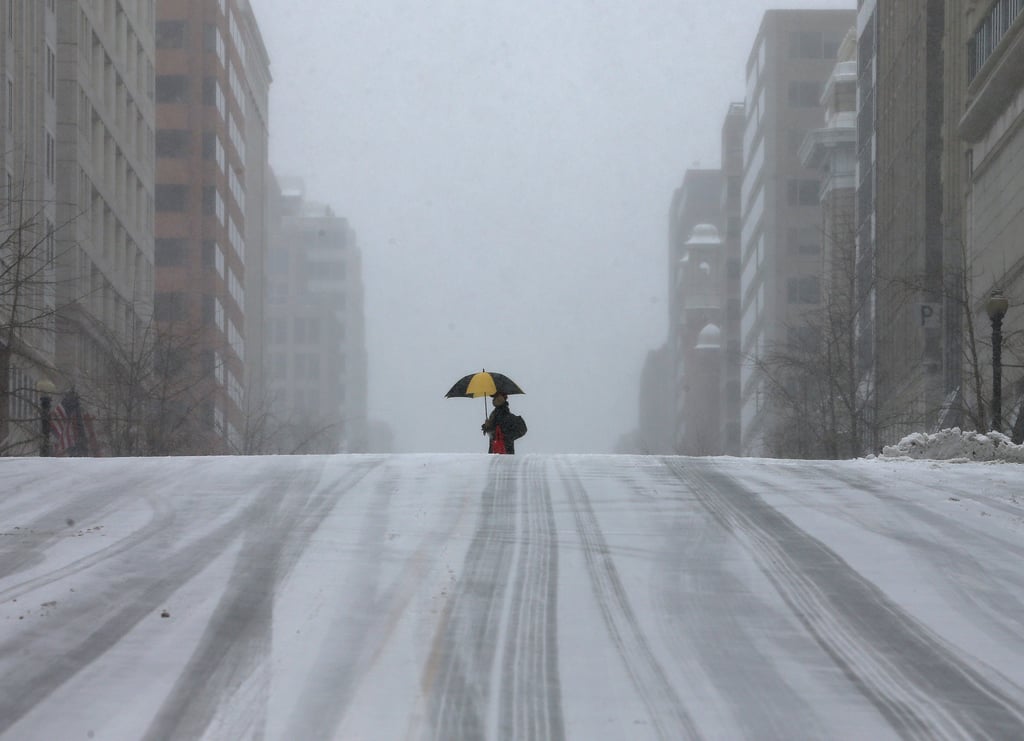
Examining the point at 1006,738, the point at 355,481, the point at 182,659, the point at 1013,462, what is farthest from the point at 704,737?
the point at 1013,462

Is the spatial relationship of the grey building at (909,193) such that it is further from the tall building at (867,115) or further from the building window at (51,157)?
the building window at (51,157)

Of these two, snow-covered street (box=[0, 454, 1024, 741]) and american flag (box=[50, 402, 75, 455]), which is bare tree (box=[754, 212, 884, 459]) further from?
snow-covered street (box=[0, 454, 1024, 741])

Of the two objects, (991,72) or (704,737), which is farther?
(991,72)

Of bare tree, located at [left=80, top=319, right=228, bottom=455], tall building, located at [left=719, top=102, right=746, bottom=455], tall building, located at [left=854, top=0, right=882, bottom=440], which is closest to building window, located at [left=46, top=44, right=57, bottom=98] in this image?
bare tree, located at [left=80, top=319, right=228, bottom=455]

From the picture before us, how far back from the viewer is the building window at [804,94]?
117688mm

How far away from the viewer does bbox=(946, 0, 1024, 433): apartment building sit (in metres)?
41.2

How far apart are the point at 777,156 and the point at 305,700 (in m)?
112

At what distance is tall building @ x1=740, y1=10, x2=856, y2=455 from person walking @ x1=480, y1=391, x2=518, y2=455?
298 ft

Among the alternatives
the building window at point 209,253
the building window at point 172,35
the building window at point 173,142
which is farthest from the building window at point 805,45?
the building window at point 209,253

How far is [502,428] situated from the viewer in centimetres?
2170

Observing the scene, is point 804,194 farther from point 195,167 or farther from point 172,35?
point 172,35

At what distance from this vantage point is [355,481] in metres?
15.0

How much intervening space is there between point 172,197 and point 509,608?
299 feet

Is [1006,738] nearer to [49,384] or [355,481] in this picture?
[355,481]
